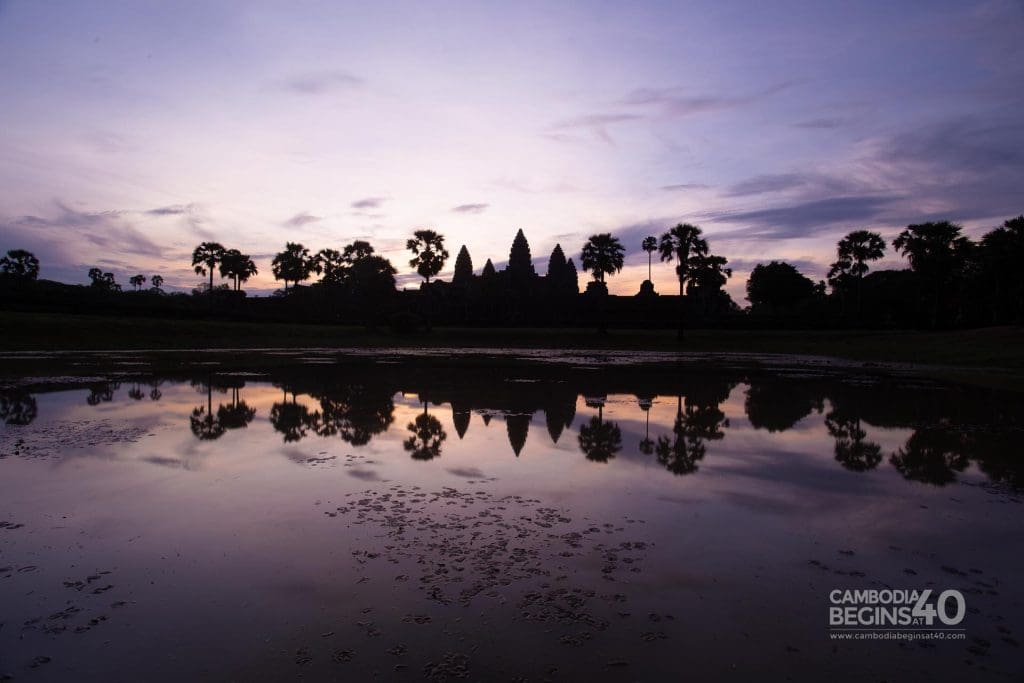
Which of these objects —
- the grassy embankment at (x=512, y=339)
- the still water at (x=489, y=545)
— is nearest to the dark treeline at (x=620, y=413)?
the still water at (x=489, y=545)

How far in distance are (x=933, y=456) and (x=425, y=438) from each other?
8.48 metres

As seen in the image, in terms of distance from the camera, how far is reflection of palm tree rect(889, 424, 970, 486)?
28.1 feet

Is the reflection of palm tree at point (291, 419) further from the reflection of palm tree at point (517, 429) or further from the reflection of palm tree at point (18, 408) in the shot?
the reflection of palm tree at point (18, 408)

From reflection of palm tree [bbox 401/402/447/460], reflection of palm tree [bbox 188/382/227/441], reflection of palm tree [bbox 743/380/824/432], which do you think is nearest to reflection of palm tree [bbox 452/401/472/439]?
reflection of palm tree [bbox 401/402/447/460]

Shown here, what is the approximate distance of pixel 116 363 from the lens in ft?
81.9

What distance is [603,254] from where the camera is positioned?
196 feet

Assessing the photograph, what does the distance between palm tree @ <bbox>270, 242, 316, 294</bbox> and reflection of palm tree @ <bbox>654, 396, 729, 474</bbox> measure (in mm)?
66787

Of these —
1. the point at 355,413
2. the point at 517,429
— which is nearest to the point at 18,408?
the point at 355,413

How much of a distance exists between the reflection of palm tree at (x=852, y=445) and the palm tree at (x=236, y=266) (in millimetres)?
72009

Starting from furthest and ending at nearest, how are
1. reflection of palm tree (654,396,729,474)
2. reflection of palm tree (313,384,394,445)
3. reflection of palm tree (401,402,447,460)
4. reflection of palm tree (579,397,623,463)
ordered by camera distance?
reflection of palm tree (313,384,394,445) < reflection of palm tree (579,397,623,463) < reflection of palm tree (401,402,447,460) < reflection of palm tree (654,396,729,474)

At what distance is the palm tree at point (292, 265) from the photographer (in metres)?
73.7

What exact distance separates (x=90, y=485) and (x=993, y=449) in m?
13.8

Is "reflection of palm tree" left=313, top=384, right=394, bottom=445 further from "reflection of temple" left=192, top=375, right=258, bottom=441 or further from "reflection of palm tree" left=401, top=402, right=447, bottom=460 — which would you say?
"reflection of temple" left=192, top=375, right=258, bottom=441

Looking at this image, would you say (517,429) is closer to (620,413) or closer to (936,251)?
(620,413)
